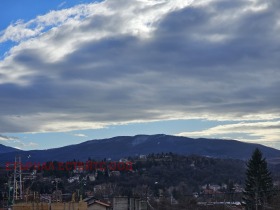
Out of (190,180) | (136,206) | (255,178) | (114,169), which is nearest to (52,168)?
(114,169)

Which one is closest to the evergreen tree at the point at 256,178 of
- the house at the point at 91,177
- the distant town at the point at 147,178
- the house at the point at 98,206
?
the distant town at the point at 147,178

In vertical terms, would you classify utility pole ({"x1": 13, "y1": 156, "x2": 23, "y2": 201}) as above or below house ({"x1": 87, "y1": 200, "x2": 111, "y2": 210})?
above

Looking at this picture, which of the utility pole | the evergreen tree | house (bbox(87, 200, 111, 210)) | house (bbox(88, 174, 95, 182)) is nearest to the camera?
house (bbox(87, 200, 111, 210))

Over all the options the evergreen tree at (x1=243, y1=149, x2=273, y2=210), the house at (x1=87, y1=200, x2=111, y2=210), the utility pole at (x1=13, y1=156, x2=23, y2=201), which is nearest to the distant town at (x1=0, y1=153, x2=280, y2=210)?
the evergreen tree at (x1=243, y1=149, x2=273, y2=210)

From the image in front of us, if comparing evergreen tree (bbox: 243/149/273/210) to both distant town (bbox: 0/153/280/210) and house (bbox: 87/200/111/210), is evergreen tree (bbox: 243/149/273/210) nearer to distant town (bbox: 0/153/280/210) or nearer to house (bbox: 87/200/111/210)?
distant town (bbox: 0/153/280/210)

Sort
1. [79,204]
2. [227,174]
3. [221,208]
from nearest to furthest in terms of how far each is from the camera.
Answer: [79,204] < [221,208] < [227,174]

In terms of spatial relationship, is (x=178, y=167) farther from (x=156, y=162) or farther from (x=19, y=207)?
(x=19, y=207)

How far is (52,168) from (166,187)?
63.4ft

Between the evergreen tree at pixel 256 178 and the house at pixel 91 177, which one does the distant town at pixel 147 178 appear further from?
the evergreen tree at pixel 256 178

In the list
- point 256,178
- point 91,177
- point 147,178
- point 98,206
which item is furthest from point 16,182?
point 147,178

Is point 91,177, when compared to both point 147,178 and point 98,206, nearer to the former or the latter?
point 147,178

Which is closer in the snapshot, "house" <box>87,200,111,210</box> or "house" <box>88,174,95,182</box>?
"house" <box>87,200,111,210</box>

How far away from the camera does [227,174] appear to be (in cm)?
11088

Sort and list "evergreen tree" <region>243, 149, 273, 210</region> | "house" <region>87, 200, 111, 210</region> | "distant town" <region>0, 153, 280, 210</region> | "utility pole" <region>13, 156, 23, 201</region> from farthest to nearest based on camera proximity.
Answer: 1. "distant town" <region>0, 153, 280, 210</region>
2. "evergreen tree" <region>243, 149, 273, 210</region>
3. "utility pole" <region>13, 156, 23, 201</region>
4. "house" <region>87, 200, 111, 210</region>
